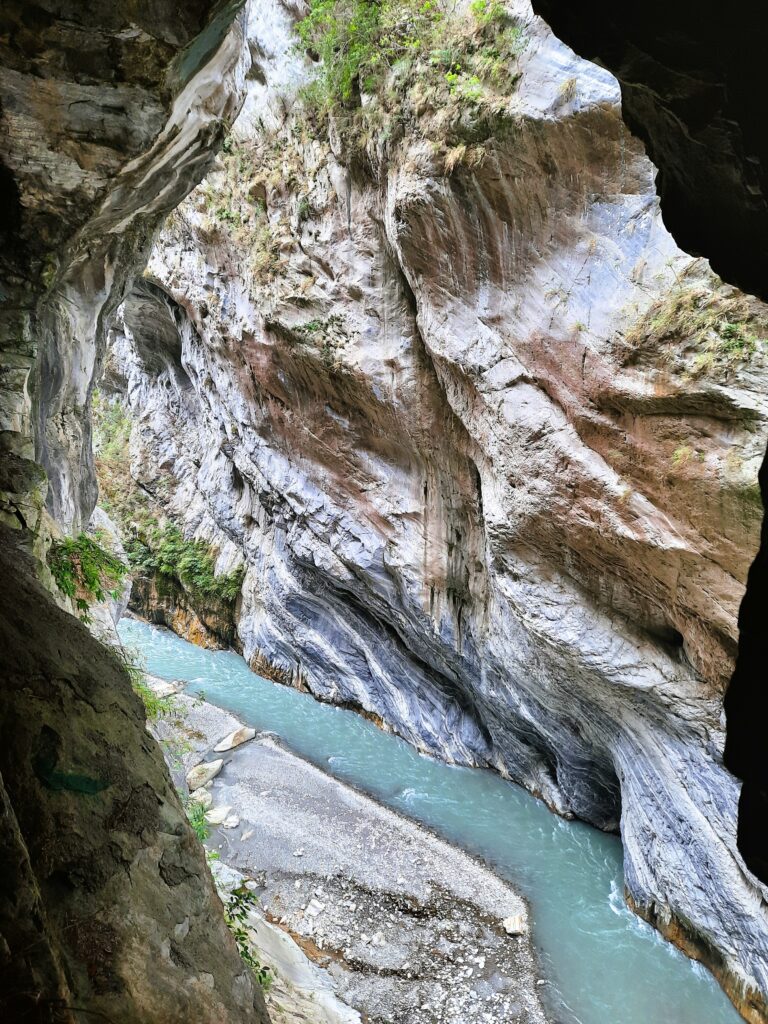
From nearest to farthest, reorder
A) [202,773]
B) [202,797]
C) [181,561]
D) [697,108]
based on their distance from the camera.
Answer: [697,108] < [202,797] < [202,773] < [181,561]

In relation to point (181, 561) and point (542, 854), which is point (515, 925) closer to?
point (542, 854)

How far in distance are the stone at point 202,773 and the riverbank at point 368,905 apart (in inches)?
5.9

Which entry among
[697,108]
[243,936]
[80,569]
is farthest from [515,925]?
[697,108]

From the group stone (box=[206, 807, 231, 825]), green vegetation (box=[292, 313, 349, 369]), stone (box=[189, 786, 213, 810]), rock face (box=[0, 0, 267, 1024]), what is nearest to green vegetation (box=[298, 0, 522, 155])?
rock face (box=[0, 0, 267, 1024])

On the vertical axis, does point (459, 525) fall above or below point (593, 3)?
below

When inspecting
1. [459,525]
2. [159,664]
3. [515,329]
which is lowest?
[159,664]

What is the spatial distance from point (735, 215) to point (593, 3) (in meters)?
1.51

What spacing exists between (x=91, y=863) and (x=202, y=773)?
10.1 metres

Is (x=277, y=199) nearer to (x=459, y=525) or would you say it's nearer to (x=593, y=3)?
(x=459, y=525)

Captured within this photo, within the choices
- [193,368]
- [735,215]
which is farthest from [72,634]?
[193,368]

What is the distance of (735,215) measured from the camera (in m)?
3.43

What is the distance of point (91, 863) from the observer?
2.75 metres

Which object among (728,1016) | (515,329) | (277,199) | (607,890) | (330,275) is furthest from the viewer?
(277,199)

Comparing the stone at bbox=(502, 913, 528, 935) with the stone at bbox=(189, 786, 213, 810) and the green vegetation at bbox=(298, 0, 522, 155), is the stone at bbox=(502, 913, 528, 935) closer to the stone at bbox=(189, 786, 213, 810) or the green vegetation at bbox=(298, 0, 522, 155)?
the stone at bbox=(189, 786, 213, 810)
